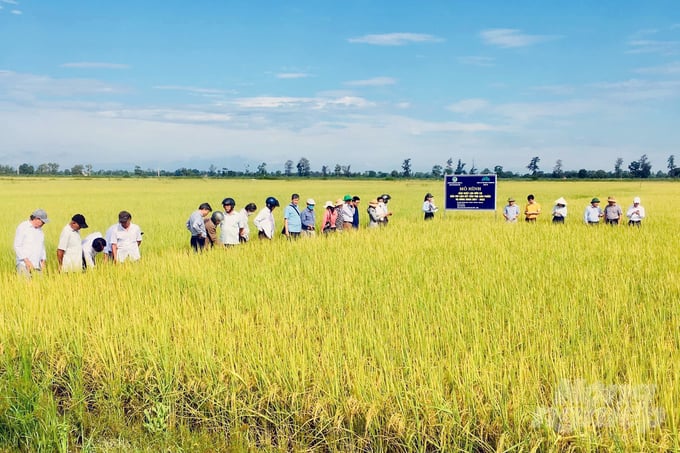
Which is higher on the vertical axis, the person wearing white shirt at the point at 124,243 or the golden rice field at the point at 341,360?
the person wearing white shirt at the point at 124,243

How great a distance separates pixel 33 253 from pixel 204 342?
3.96 meters

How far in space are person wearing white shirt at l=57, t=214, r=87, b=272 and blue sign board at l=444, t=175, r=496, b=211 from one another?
38.5 feet

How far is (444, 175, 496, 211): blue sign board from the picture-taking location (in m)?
16.4

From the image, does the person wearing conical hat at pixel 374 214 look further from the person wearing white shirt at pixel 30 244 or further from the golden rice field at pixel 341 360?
the person wearing white shirt at pixel 30 244

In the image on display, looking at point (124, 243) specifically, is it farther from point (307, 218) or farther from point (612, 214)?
point (612, 214)

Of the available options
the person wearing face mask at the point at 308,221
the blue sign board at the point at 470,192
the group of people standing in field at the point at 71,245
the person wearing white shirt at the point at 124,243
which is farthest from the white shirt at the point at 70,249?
the blue sign board at the point at 470,192

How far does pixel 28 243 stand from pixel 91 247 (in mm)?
886

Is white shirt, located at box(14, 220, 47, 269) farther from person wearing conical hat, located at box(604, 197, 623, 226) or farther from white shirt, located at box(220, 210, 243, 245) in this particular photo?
person wearing conical hat, located at box(604, 197, 623, 226)

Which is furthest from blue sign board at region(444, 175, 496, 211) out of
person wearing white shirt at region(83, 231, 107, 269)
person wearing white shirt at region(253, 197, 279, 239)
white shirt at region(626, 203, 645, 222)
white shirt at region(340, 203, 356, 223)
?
person wearing white shirt at region(83, 231, 107, 269)

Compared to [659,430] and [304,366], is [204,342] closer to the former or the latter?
[304,366]

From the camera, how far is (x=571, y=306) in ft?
17.8

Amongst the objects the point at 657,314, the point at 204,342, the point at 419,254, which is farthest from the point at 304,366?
the point at 419,254

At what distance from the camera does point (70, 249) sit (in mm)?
7230

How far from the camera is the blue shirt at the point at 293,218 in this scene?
11250mm
